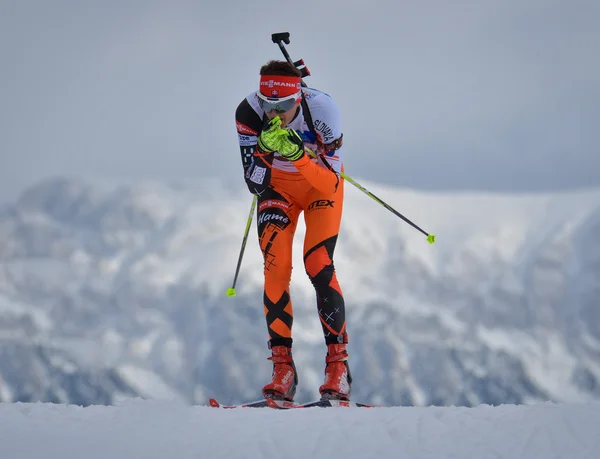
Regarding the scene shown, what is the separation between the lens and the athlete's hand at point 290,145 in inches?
337

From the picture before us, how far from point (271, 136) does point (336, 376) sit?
2.90 meters

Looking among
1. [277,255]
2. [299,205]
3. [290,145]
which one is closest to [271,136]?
[290,145]

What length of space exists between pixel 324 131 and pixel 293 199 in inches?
35.7

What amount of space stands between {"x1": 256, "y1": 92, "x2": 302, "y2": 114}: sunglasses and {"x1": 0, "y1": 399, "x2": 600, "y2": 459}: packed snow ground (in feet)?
13.3

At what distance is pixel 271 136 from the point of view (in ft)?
28.2

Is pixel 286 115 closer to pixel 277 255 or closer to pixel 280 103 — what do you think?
pixel 280 103

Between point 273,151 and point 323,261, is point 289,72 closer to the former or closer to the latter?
point 273,151

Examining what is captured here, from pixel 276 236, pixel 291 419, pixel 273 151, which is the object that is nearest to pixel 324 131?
pixel 273 151

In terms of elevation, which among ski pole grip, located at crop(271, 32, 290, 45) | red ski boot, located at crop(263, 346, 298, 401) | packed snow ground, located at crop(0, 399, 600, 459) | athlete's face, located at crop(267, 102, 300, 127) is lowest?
red ski boot, located at crop(263, 346, 298, 401)

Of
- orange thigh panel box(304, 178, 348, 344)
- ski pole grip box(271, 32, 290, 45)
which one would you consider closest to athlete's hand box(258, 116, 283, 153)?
orange thigh panel box(304, 178, 348, 344)

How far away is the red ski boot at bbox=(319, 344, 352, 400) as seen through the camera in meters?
8.98

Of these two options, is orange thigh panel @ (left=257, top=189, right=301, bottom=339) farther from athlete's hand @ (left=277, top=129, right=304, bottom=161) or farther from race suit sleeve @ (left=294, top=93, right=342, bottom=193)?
athlete's hand @ (left=277, top=129, right=304, bottom=161)

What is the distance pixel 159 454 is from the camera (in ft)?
16.3

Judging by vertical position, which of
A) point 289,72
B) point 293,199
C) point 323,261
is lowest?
point 323,261
